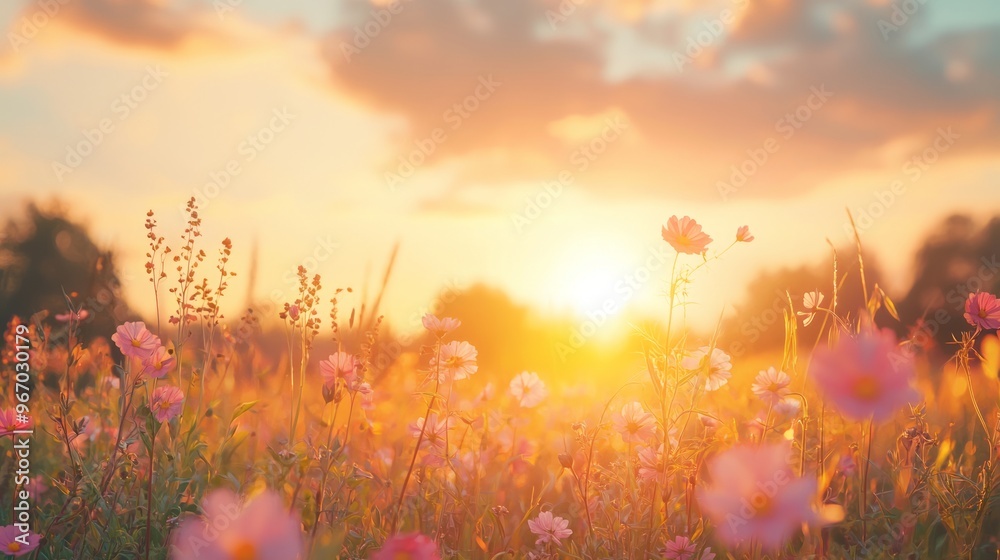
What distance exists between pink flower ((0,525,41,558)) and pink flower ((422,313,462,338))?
1.26 m

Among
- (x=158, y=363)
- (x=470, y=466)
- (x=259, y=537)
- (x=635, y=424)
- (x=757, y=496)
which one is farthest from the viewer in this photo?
(x=470, y=466)

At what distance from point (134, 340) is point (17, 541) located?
2.12 feet

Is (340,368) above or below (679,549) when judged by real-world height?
above

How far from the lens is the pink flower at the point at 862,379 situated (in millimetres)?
1258

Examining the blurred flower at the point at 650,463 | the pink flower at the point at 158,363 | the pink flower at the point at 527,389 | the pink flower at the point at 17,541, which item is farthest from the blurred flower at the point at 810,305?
the pink flower at the point at 17,541

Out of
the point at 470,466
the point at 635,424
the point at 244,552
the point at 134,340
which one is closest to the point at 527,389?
the point at 470,466

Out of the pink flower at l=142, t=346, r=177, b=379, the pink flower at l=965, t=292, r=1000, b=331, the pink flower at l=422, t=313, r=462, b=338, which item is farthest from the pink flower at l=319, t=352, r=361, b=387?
the pink flower at l=965, t=292, r=1000, b=331

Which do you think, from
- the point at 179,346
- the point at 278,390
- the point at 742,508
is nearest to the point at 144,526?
the point at 179,346

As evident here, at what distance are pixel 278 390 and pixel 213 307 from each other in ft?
3.59

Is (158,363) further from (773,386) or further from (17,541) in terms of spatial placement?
(773,386)

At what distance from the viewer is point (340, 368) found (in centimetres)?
211

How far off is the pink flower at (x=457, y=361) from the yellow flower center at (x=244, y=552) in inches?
57.6

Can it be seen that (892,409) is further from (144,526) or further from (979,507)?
(144,526)

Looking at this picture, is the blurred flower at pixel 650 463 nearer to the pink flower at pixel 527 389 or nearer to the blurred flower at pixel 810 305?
the blurred flower at pixel 810 305
